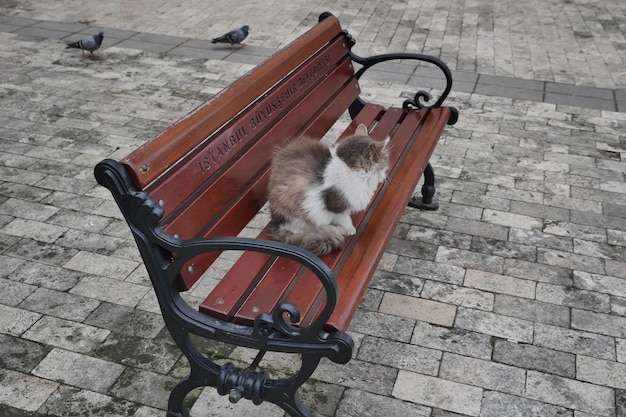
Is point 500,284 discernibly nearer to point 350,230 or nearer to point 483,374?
point 483,374

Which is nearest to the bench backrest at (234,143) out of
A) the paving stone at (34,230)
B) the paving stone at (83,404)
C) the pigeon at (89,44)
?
the paving stone at (83,404)

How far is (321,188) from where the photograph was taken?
3.09 m

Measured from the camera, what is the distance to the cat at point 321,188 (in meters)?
3.09

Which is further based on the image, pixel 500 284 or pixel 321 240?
pixel 500 284

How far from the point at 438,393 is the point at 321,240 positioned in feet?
3.44

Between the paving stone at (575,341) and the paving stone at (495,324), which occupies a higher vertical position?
the paving stone at (495,324)

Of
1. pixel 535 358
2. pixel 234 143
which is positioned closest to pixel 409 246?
pixel 535 358

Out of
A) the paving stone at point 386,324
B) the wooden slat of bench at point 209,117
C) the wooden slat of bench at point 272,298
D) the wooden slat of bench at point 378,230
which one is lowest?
the paving stone at point 386,324

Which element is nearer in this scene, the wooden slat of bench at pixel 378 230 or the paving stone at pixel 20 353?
the wooden slat of bench at pixel 378 230

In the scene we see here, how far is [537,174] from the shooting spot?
5605mm

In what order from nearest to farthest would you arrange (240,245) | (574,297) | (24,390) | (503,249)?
(240,245)
(24,390)
(574,297)
(503,249)

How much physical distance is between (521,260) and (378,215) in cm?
149

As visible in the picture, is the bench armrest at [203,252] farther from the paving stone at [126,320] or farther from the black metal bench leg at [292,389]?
the paving stone at [126,320]

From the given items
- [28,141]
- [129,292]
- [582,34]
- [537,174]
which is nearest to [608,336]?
[537,174]
